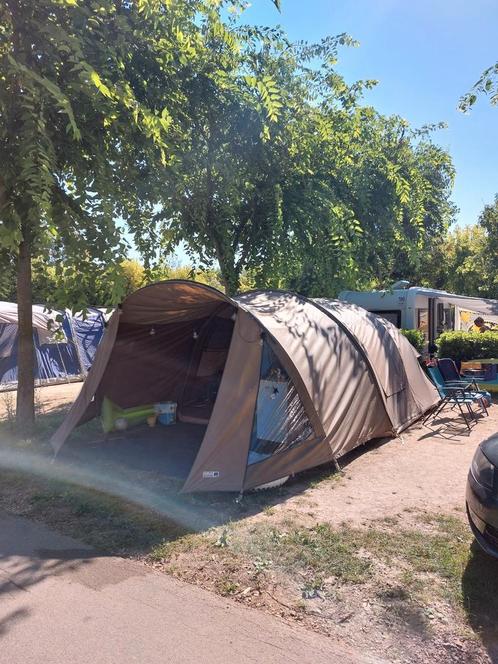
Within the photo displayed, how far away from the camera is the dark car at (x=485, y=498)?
358 centimetres

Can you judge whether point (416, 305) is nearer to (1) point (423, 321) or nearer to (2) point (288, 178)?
(1) point (423, 321)

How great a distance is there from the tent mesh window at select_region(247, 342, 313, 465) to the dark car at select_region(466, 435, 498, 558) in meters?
2.30

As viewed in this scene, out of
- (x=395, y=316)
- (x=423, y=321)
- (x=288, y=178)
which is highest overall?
(x=288, y=178)

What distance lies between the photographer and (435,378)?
961 centimetres

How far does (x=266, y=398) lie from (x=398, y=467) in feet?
6.28

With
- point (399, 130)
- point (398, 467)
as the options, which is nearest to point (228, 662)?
point (398, 467)

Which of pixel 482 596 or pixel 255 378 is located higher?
pixel 255 378

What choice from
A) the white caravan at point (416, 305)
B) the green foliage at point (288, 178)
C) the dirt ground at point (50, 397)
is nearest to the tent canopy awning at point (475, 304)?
the white caravan at point (416, 305)

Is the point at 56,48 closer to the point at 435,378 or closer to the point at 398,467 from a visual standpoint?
the point at 398,467

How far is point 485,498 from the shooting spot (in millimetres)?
3672

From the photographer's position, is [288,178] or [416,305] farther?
[416,305]

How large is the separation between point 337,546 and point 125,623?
70.2 inches

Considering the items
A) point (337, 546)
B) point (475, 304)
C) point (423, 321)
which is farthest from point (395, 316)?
point (337, 546)

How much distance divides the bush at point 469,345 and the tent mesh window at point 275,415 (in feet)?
27.4
